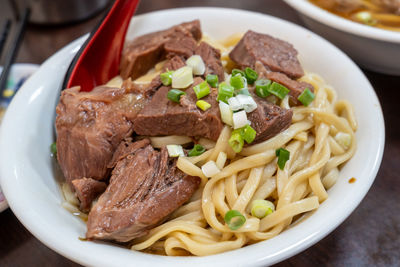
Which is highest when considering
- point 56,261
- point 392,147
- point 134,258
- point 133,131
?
point 133,131

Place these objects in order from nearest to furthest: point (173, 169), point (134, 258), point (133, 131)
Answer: point (134, 258)
point (173, 169)
point (133, 131)

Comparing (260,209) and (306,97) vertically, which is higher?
(306,97)

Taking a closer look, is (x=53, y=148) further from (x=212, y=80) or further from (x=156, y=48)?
(x=212, y=80)

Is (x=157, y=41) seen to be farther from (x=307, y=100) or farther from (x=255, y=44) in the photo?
(x=307, y=100)

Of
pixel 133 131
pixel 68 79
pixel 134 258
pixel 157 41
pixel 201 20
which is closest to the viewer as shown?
pixel 134 258

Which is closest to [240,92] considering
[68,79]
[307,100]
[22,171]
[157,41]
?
[307,100]

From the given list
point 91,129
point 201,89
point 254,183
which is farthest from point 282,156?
point 91,129
